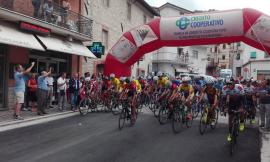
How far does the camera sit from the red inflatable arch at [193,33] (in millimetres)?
12266

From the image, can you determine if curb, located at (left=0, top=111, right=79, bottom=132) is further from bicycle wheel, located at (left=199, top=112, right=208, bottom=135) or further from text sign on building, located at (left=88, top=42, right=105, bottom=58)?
text sign on building, located at (left=88, top=42, right=105, bottom=58)

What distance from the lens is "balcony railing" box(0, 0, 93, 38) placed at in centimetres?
1493

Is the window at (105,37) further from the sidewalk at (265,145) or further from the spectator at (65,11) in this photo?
the sidewalk at (265,145)

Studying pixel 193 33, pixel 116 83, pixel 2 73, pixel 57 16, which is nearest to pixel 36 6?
pixel 57 16

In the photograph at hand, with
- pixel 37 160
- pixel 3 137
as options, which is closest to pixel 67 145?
pixel 37 160

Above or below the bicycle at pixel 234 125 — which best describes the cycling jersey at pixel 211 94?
above

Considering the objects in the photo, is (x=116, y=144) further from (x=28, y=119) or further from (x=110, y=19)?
(x=110, y=19)

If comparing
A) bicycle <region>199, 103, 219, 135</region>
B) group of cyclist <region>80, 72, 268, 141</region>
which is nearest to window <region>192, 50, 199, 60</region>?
group of cyclist <region>80, 72, 268, 141</region>

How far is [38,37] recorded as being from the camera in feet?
52.2

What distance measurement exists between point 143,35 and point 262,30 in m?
4.90

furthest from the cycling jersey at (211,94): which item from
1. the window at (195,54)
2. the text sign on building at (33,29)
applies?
the window at (195,54)

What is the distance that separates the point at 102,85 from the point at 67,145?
7264 mm

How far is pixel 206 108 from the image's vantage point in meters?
10.4

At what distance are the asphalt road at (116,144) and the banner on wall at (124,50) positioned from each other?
4.19 m
